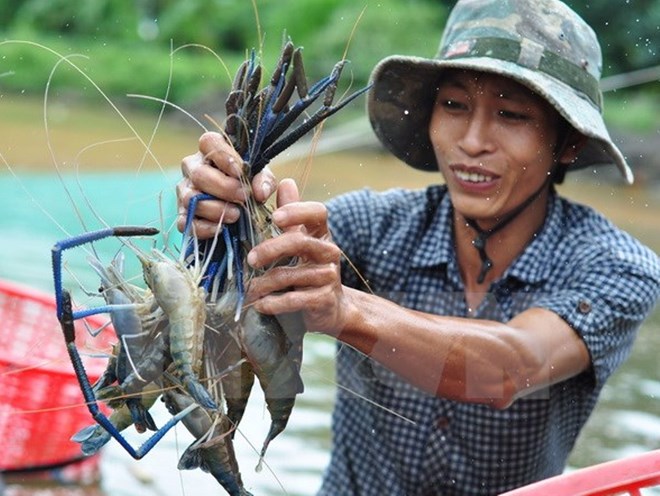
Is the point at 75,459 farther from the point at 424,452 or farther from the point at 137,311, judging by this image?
the point at 137,311

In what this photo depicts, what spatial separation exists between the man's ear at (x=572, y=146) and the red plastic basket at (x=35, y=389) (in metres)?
1.37

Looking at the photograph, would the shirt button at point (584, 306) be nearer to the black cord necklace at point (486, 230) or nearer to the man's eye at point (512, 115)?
the black cord necklace at point (486, 230)

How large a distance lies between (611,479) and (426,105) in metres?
1.37

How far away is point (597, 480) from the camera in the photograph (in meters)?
2.01

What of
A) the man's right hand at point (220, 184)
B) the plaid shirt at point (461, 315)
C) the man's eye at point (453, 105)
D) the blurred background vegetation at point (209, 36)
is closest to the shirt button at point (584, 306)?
the plaid shirt at point (461, 315)

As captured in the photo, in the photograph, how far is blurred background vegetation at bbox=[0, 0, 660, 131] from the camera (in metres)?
13.6

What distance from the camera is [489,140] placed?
9.12ft

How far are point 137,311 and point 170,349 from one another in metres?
0.10

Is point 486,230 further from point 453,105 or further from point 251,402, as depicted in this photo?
point 251,402

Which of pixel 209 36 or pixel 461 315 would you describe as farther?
pixel 209 36

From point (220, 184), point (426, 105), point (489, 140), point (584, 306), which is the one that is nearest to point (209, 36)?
point (426, 105)

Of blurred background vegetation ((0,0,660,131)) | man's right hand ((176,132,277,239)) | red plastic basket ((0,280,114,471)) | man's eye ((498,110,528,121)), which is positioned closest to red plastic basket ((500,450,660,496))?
man's right hand ((176,132,277,239))

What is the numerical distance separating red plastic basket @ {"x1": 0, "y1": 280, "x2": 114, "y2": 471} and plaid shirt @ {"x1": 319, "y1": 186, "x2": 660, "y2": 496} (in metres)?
0.78

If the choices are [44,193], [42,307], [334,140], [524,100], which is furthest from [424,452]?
[334,140]
